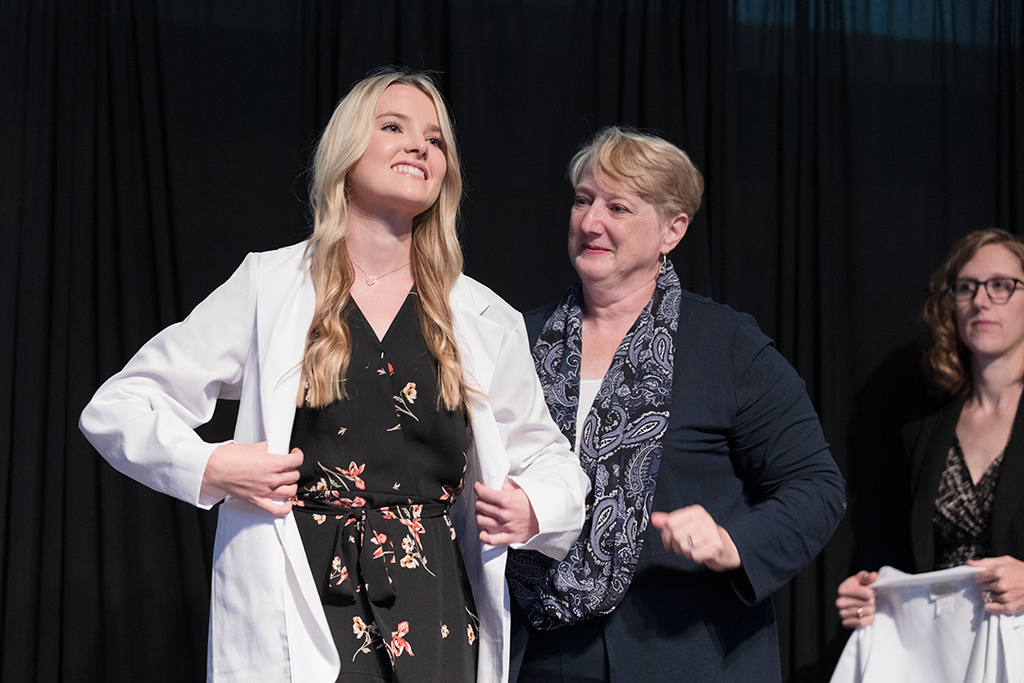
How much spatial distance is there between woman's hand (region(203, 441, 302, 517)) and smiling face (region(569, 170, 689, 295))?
0.84m

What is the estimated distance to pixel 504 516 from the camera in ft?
4.97

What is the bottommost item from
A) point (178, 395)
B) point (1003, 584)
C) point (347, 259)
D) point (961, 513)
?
point (1003, 584)

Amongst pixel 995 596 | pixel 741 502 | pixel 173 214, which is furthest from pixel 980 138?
pixel 173 214

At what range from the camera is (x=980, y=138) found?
3266 mm

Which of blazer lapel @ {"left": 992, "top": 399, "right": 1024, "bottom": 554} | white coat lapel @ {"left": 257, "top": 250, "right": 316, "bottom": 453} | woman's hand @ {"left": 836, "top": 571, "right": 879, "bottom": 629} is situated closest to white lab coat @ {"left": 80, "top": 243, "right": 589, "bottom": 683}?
white coat lapel @ {"left": 257, "top": 250, "right": 316, "bottom": 453}

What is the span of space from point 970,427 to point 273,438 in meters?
2.07

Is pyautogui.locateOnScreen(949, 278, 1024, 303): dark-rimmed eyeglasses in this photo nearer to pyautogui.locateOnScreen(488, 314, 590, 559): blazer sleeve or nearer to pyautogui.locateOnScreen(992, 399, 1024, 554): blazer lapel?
pyautogui.locateOnScreen(992, 399, 1024, 554): blazer lapel

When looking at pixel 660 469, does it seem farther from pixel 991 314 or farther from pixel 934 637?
pixel 991 314

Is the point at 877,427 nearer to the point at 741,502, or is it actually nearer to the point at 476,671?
the point at 741,502

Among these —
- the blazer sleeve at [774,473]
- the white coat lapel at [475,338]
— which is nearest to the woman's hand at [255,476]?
the white coat lapel at [475,338]

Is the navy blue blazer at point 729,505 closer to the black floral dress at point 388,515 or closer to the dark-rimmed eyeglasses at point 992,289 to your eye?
the black floral dress at point 388,515

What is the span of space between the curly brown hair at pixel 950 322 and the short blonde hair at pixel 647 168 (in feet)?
3.76

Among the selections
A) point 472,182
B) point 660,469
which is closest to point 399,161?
point 660,469

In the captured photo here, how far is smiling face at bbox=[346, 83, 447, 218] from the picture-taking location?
1610 mm
